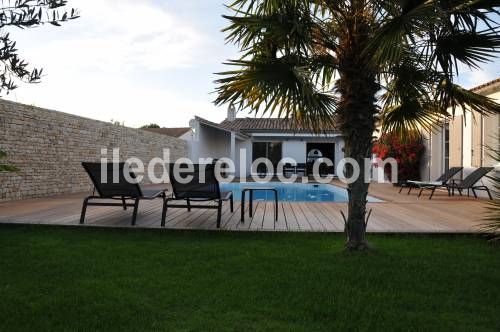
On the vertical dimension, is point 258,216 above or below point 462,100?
Result: below

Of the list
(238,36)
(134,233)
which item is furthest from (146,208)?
(238,36)

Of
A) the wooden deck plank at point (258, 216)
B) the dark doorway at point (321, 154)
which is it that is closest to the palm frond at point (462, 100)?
the wooden deck plank at point (258, 216)

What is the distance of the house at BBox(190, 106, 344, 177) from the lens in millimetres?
25438

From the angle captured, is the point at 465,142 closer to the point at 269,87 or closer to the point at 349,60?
the point at 349,60

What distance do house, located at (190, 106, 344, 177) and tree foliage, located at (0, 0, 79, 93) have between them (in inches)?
821

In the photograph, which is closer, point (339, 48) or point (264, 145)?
point (339, 48)

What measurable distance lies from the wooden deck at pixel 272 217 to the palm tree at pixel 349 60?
1913 millimetres

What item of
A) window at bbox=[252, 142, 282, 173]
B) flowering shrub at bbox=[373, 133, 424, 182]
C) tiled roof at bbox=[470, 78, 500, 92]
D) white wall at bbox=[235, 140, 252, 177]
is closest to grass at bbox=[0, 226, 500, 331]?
tiled roof at bbox=[470, 78, 500, 92]

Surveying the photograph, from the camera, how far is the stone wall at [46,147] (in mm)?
10344

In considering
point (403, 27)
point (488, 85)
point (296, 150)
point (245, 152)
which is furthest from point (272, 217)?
point (245, 152)

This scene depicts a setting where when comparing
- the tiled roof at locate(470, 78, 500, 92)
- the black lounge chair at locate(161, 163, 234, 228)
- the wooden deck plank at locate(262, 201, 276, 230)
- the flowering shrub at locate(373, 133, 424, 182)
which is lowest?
the wooden deck plank at locate(262, 201, 276, 230)

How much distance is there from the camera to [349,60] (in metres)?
4.80

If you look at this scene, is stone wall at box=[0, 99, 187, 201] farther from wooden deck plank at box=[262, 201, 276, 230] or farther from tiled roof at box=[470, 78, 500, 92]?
tiled roof at box=[470, 78, 500, 92]

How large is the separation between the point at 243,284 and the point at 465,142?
12309mm
